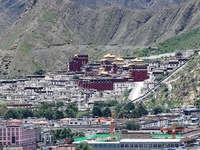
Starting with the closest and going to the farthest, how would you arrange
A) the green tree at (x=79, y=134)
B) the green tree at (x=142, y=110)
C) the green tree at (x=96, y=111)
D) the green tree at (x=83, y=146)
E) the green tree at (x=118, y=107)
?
the green tree at (x=83, y=146) < the green tree at (x=79, y=134) < the green tree at (x=142, y=110) < the green tree at (x=96, y=111) < the green tree at (x=118, y=107)

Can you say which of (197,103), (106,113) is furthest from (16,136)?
(197,103)

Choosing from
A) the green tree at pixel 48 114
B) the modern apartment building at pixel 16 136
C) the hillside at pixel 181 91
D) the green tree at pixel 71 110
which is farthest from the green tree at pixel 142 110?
the modern apartment building at pixel 16 136

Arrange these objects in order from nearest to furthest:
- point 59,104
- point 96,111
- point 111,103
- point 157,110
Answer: point 157,110, point 96,111, point 111,103, point 59,104

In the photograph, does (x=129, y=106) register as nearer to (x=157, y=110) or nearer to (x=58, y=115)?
(x=157, y=110)

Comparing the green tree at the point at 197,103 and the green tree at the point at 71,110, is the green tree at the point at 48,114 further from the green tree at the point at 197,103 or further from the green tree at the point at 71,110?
the green tree at the point at 197,103

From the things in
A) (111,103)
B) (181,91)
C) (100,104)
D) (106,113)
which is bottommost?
(106,113)

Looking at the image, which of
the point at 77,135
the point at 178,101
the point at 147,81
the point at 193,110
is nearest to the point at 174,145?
the point at 77,135

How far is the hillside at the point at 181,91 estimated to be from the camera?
173m

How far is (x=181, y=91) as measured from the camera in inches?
6924

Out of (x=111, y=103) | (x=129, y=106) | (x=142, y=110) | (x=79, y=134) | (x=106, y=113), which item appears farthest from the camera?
(x=111, y=103)

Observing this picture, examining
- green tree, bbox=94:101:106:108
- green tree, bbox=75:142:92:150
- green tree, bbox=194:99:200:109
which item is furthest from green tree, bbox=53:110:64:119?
green tree, bbox=75:142:92:150

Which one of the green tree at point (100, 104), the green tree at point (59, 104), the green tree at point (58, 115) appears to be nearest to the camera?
the green tree at point (58, 115)

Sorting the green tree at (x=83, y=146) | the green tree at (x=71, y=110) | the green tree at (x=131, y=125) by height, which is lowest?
the green tree at (x=83, y=146)

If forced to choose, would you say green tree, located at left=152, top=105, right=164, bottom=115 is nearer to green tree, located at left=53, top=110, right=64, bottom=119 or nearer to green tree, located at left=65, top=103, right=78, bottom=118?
green tree, located at left=65, top=103, right=78, bottom=118
